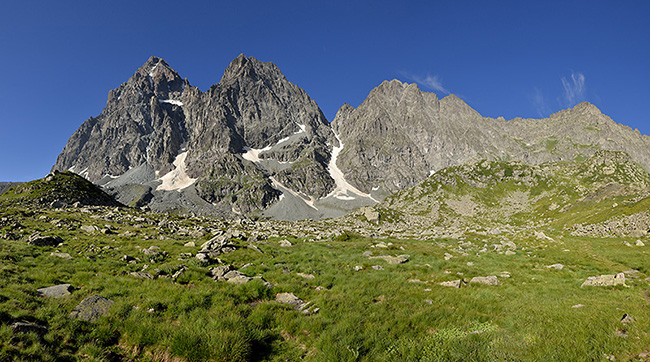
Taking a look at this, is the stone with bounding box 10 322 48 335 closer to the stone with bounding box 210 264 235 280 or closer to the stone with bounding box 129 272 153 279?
the stone with bounding box 129 272 153 279

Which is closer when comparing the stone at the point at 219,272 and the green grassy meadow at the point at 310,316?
the green grassy meadow at the point at 310,316

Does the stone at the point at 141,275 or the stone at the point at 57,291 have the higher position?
the stone at the point at 141,275

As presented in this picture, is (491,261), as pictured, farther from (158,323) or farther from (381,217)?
(381,217)

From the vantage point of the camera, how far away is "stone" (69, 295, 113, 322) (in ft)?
28.1

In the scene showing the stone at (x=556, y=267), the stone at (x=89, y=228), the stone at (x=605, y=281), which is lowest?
the stone at (x=605, y=281)

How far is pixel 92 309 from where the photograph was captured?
29.6 feet

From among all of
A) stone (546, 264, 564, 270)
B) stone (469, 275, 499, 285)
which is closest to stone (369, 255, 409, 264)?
stone (469, 275, 499, 285)

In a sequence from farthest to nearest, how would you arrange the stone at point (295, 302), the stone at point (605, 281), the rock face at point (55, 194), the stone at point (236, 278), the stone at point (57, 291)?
the rock face at point (55, 194) → the stone at point (605, 281) → the stone at point (236, 278) → the stone at point (295, 302) → the stone at point (57, 291)

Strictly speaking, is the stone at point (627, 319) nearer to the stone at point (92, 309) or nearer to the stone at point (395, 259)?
the stone at point (395, 259)

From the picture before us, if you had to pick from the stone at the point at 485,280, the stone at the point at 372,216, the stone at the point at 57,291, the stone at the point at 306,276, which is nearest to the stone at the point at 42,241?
the stone at the point at 57,291

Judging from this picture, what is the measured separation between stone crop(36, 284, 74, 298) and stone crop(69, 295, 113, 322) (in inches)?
77.7

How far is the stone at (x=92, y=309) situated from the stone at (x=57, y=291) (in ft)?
6.48

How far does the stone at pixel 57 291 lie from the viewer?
10.4m

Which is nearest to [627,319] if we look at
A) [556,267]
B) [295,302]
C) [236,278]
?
[295,302]
